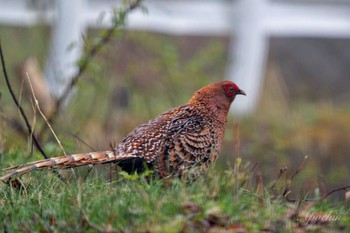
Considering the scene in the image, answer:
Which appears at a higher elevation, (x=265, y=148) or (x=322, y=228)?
(x=322, y=228)

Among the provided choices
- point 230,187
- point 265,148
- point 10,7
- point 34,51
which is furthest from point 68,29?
point 230,187

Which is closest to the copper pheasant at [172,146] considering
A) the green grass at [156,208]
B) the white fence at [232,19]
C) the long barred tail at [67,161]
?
the long barred tail at [67,161]

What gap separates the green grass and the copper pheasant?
0.39m

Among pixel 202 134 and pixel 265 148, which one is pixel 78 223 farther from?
pixel 265 148

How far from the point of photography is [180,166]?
6.37 m

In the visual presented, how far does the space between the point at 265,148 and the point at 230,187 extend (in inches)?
241

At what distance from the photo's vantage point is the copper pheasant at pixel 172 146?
20.5 feet

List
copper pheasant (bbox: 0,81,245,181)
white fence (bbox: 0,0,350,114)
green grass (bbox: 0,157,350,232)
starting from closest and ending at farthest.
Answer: green grass (bbox: 0,157,350,232), copper pheasant (bbox: 0,81,245,181), white fence (bbox: 0,0,350,114)

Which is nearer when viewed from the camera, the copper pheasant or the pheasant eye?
the copper pheasant

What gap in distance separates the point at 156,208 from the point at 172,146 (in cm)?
138

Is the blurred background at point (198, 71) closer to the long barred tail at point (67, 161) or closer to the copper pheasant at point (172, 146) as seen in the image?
the copper pheasant at point (172, 146)

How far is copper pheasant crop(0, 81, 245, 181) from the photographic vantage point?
20.5 ft

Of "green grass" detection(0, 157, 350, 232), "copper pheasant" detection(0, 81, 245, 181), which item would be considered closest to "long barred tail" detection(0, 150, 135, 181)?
"copper pheasant" detection(0, 81, 245, 181)

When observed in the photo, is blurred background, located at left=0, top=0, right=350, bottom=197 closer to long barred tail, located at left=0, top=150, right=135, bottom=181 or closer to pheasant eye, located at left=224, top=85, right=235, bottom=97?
pheasant eye, located at left=224, top=85, right=235, bottom=97
